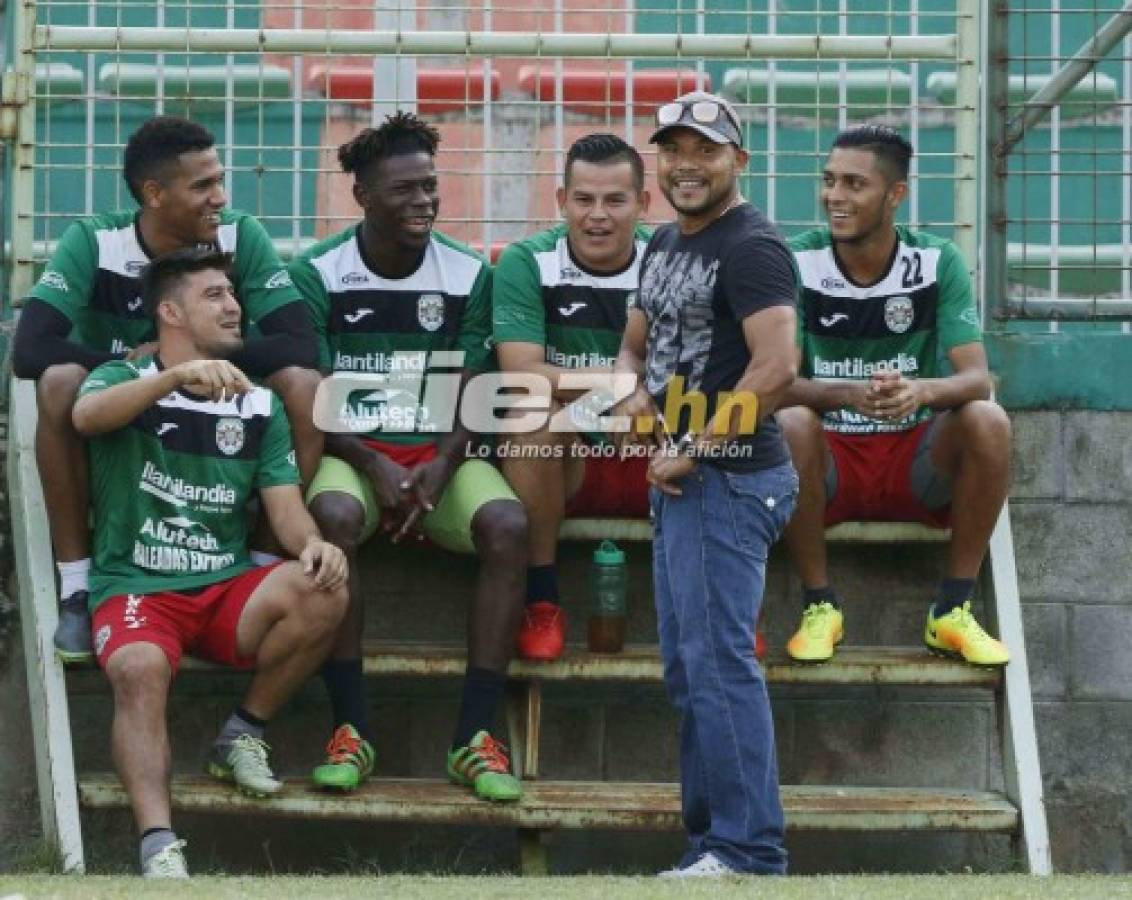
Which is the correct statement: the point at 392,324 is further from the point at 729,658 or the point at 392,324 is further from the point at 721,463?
the point at 729,658

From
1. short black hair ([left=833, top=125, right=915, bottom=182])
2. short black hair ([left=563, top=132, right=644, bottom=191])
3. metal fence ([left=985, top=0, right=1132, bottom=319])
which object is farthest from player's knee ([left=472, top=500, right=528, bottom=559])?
metal fence ([left=985, top=0, right=1132, bottom=319])

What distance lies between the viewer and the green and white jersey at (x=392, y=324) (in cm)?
708

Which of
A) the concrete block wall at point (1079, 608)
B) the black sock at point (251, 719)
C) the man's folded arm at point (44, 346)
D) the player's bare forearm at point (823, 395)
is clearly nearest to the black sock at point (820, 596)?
the player's bare forearm at point (823, 395)

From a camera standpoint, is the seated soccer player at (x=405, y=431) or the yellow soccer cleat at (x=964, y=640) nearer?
the seated soccer player at (x=405, y=431)

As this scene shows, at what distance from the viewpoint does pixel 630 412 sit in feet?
19.4

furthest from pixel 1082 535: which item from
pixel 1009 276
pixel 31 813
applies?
pixel 31 813

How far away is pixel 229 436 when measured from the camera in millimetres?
6625

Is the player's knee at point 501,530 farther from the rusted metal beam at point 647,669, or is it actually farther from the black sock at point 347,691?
the black sock at point 347,691

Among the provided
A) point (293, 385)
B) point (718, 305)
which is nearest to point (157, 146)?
point (293, 385)

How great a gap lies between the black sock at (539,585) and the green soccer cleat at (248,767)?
919 mm

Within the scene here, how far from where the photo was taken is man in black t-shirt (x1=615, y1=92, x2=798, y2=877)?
18.7 ft

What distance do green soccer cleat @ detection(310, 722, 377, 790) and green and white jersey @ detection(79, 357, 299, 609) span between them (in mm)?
563

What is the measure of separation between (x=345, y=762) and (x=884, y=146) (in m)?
2.46

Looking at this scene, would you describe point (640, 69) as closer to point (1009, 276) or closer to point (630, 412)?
point (1009, 276)
